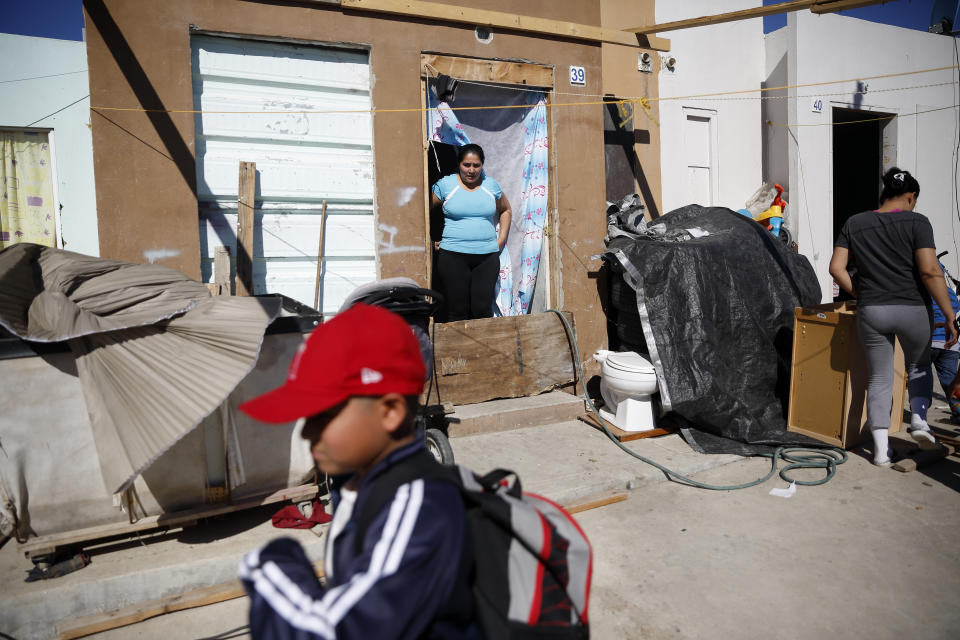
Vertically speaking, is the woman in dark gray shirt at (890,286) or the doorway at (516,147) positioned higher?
the doorway at (516,147)

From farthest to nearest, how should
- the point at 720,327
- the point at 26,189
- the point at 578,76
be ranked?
1. the point at 26,189
2. the point at 578,76
3. the point at 720,327

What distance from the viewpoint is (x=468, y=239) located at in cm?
559

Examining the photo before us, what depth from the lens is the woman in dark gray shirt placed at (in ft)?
14.1

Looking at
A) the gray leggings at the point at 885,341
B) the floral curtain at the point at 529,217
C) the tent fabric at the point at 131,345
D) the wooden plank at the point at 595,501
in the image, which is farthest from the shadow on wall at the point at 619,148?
the tent fabric at the point at 131,345

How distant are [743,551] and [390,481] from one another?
116 inches

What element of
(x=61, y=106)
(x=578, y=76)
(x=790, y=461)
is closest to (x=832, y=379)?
(x=790, y=461)

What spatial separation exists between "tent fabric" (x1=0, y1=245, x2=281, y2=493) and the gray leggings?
13.9 ft

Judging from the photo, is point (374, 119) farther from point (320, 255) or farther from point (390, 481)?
point (390, 481)

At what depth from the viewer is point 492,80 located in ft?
19.0

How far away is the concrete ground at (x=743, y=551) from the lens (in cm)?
278

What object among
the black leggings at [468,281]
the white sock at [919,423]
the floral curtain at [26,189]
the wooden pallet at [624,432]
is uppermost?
the floral curtain at [26,189]

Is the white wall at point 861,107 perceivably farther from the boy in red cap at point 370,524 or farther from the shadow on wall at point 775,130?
the boy in red cap at point 370,524

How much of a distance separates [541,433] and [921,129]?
9641mm

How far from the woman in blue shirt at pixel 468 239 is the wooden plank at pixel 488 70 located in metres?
0.71
